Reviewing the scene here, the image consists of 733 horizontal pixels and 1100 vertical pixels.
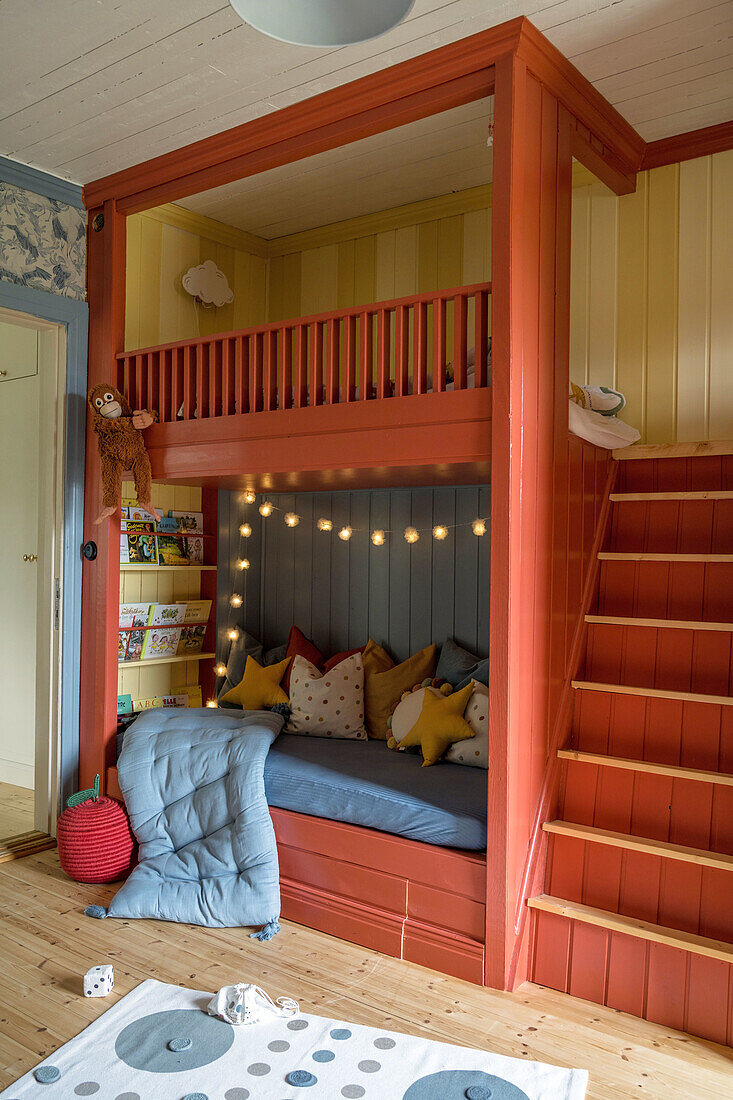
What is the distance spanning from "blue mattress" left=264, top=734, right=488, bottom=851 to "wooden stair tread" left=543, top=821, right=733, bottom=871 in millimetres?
262

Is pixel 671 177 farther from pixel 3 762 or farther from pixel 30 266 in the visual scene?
pixel 3 762

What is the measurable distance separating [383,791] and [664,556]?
124 centimetres

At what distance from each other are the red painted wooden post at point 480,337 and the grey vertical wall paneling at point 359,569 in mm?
1491

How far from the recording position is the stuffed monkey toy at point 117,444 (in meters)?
3.43

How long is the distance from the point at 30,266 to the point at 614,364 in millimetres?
2500

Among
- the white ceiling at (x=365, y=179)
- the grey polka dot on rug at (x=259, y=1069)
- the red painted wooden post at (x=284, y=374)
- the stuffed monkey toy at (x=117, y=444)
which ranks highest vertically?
the white ceiling at (x=365, y=179)

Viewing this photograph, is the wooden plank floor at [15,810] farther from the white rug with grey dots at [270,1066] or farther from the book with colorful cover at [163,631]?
the white rug with grey dots at [270,1066]

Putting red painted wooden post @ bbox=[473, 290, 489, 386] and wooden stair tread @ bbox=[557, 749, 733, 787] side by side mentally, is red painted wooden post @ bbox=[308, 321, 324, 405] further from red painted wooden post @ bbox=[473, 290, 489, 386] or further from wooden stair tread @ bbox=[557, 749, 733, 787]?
wooden stair tread @ bbox=[557, 749, 733, 787]

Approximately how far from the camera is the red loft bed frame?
248cm

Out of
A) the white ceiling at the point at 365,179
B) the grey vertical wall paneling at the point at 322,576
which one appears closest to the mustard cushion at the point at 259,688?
the grey vertical wall paneling at the point at 322,576

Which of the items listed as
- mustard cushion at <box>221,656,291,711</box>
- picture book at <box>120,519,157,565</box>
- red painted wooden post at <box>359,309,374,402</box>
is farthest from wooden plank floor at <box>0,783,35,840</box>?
red painted wooden post at <box>359,309,374,402</box>

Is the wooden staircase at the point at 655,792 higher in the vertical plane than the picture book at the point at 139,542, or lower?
lower

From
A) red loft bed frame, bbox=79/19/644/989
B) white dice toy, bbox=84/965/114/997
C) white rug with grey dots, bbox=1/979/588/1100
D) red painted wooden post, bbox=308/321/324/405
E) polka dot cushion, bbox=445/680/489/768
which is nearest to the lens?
white rug with grey dots, bbox=1/979/588/1100

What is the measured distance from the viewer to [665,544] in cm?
304
